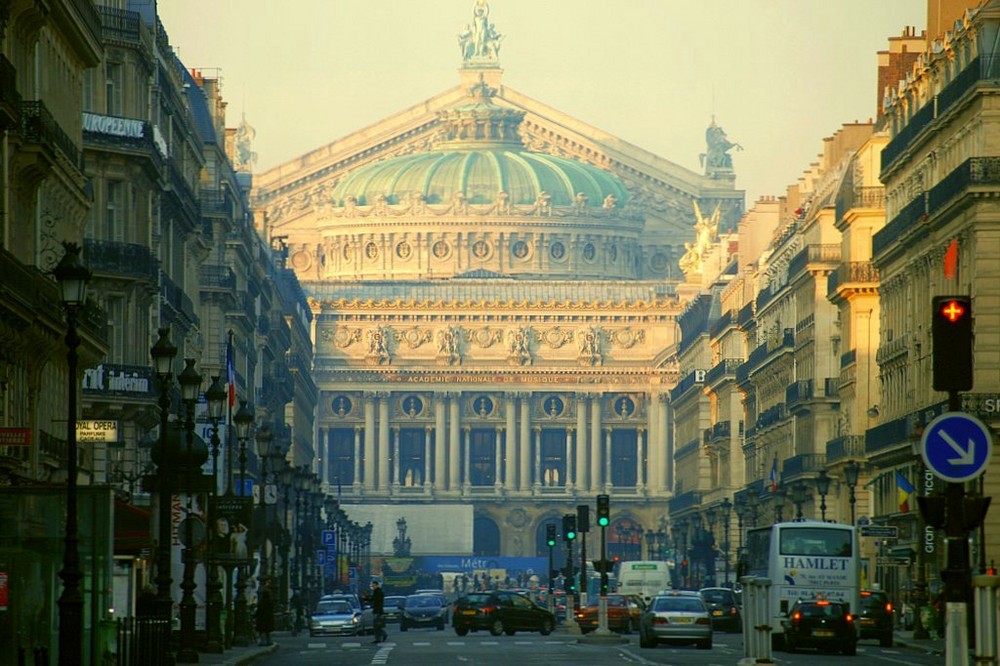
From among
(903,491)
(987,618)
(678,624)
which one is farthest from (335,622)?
(987,618)

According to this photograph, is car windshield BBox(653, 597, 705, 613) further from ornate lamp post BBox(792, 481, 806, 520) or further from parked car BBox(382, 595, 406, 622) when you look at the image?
parked car BBox(382, 595, 406, 622)

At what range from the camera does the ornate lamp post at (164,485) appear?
48.3 metres

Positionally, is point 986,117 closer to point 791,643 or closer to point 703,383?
point 791,643

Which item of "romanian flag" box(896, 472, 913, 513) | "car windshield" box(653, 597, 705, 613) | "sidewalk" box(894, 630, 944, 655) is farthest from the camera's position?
Answer: "romanian flag" box(896, 472, 913, 513)

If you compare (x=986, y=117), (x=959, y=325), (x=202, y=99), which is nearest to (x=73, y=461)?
(x=959, y=325)

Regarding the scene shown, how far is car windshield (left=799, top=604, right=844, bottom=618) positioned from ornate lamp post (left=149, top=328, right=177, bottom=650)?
1938 cm

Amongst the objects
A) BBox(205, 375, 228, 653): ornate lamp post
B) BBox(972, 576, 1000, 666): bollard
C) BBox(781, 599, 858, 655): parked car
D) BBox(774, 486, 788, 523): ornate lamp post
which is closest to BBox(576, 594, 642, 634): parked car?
BBox(774, 486, 788, 523): ornate lamp post

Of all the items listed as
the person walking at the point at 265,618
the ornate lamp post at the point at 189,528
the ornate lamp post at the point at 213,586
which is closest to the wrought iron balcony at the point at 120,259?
the ornate lamp post at the point at 213,586

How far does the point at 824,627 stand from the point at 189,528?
1775 centimetres

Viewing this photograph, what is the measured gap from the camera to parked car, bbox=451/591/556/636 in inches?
3514

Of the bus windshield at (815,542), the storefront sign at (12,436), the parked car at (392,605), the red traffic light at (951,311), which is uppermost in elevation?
the red traffic light at (951,311)

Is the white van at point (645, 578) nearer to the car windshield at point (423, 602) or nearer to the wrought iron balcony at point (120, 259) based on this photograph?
the car windshield at point (423, 602)

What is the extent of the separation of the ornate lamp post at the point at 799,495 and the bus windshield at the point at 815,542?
47.3m

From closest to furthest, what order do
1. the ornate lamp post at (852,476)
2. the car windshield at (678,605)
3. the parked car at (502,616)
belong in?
the car windshield at (678,605) < the parked car at (502,616) < the ornate lamp post at (852,476)
